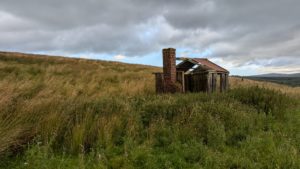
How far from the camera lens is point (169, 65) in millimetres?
11047

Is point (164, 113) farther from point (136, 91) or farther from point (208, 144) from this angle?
point (136, 91)

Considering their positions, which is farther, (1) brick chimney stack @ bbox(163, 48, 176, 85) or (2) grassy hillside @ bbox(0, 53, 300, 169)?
(1) brick chimney stack @ bbox(163, 48, 176, 85)

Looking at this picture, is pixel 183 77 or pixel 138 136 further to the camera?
pixel 183 77

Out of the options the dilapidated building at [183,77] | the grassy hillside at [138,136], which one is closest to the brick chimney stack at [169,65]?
the dilapidated building at [183,77]

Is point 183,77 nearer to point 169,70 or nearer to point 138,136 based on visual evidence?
point 169,70

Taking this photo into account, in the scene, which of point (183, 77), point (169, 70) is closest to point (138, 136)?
point (169, 70)

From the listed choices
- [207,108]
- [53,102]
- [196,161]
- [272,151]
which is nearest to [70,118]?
[53,102]

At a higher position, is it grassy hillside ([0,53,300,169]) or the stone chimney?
the stone chimney

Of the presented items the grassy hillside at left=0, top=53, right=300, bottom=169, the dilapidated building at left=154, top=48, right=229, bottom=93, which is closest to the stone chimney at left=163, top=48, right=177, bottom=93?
the dilapidated building at left=154, top=48, right=229, bottom=93

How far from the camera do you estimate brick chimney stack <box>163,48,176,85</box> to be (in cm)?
1105

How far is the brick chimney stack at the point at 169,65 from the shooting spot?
11047 millimetres

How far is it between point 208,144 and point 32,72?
14.4 m

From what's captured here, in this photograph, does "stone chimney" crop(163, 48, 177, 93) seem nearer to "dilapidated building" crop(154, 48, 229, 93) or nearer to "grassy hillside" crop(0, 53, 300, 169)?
"dilapidated building" crop(154, 48, 229, 93)

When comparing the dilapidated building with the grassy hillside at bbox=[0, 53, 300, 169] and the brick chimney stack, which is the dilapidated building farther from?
the grassy hillside at bbox=[0, 53, 300, 169]
